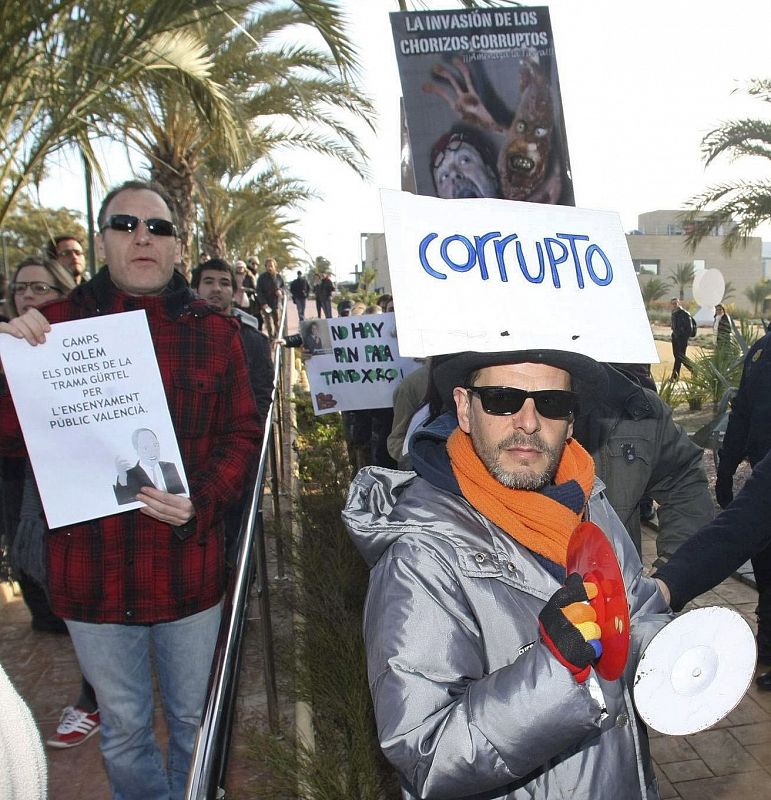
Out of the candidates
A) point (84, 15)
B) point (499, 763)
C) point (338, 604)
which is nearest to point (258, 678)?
point (338, 604)

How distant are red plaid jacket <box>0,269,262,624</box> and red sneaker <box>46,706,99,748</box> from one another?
1331 millimetres

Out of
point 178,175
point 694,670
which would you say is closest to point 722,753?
point 694,670

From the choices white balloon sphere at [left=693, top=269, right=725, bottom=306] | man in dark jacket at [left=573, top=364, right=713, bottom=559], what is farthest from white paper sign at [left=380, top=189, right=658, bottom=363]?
white balloon sphere at [left=693, top=269, right=725, bottom=306]

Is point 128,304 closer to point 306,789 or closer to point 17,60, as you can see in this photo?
point 306,789

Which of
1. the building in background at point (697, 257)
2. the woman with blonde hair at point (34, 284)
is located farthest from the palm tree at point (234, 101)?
the building in background at point (697, 257)

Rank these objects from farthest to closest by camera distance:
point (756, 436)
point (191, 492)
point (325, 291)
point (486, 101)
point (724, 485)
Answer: point (325, 291) < point (724, 485) < point (756, 436) < point (486, 101) < point (191, 492)

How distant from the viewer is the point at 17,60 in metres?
6.69

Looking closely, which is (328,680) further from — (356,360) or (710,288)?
(710,288)

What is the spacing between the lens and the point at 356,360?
6.83 meters

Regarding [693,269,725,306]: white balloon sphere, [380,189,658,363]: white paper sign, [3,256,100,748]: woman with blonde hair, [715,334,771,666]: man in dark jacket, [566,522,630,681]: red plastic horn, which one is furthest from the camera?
[693,269,725,306]: white balloon sphere

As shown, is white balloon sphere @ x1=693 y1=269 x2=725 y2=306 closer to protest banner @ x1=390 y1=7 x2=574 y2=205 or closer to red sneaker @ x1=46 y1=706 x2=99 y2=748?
protest banner @ x1=390 y1=7 x2=574 y2=205

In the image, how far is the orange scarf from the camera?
167 cm

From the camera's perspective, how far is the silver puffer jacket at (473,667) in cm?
137

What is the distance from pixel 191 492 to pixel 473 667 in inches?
48.3
